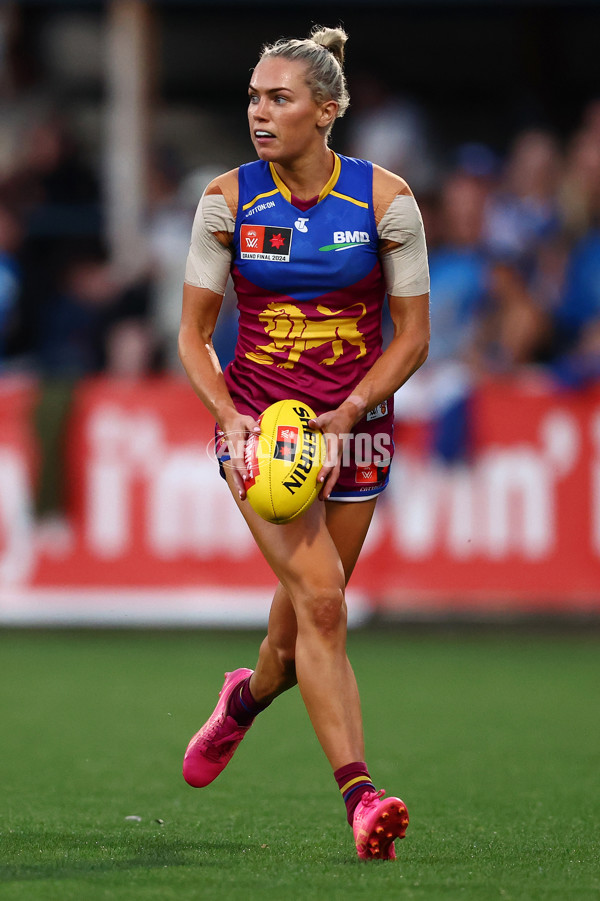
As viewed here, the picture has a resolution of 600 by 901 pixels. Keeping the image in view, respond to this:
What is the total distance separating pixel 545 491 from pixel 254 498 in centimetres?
588

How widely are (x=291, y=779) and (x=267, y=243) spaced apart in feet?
7.46

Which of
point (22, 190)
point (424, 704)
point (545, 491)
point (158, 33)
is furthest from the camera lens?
point (158, 33)

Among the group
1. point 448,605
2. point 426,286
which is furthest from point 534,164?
point 426,286

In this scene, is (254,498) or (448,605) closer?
(254,498)

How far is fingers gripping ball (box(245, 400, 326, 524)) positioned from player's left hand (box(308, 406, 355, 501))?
0.8 inches

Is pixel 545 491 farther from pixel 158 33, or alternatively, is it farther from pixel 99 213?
pixel 158 33

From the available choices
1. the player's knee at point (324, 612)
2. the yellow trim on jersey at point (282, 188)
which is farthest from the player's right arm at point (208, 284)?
the player's knee at point (324, 612)

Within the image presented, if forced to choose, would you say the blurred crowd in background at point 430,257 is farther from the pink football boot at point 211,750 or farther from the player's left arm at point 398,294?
the player's left arm at point 398,294

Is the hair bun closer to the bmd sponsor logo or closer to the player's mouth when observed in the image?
the player's mouth

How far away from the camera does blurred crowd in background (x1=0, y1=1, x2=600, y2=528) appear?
10.8 meters

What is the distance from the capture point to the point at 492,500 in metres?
10.3

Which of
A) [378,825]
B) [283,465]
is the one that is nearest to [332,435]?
[283,465]

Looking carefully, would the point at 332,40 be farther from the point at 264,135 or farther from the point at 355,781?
the point at 355,781

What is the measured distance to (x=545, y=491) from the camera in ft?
33.6
